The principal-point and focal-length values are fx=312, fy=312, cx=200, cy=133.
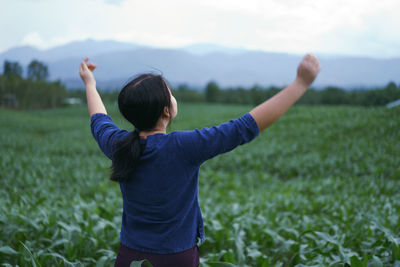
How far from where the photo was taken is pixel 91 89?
184cm

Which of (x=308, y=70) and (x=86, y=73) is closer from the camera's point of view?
(x=308, y=70)

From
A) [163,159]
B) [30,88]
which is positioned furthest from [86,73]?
[30,88]

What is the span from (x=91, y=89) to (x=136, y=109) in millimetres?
647

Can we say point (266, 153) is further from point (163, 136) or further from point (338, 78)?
point (163, 136)

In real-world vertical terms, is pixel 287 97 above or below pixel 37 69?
below

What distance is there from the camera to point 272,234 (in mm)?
3270

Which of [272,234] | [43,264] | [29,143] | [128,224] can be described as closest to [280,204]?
[272,234]

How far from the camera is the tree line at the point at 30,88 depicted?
2287cm

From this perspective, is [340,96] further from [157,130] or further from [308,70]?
[157,130]

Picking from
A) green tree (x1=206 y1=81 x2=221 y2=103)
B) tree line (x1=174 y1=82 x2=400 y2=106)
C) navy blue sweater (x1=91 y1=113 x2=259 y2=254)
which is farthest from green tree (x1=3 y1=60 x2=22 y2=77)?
navy blue sweater (x1=91 y1=113 x2=259 y2=254)

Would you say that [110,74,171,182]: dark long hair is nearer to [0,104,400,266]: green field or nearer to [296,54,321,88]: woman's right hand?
[0,104,400,266]: green field

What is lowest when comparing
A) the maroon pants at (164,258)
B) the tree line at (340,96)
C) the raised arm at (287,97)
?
the maroon pants at (164,258)

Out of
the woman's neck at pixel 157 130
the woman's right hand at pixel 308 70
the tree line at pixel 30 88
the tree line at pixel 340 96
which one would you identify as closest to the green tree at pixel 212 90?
the tree line at pixel 30 88

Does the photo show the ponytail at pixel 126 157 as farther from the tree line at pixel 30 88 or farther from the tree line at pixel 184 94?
the tree line at pixel 30 88
